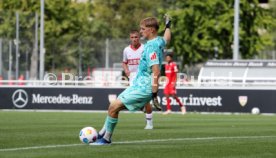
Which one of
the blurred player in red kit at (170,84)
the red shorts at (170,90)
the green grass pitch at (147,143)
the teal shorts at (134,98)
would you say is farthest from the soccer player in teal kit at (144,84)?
the red shorts at (170,90)

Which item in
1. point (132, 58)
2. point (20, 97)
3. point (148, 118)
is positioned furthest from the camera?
point (20, 97)

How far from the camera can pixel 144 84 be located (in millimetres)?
14977

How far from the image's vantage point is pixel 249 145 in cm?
1477

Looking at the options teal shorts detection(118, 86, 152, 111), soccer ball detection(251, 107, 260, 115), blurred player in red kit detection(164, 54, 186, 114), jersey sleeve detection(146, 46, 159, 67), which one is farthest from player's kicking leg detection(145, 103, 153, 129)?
soccer ball detection(251, 107, 260, 115)

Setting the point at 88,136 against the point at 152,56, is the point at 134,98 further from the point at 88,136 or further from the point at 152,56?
the point at 88,136

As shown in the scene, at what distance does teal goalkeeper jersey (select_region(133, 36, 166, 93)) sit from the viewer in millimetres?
14930

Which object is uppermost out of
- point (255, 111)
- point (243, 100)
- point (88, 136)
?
point (243, 100)

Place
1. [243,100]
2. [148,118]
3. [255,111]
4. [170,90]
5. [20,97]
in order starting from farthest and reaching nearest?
[20,97] → [243,100] → [255,111] → [170,90] → [148,118]

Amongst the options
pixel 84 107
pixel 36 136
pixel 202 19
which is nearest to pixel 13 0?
pixel 202 19

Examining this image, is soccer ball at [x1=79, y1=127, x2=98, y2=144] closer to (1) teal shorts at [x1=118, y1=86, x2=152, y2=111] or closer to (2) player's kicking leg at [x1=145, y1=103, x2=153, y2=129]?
(1) teal shorts at [x1=118, y1=86, x2=152, y2=111]

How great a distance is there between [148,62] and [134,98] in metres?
0.63

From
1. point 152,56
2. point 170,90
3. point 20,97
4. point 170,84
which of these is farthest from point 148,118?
point 20,97

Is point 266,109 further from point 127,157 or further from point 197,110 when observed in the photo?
point 127,157

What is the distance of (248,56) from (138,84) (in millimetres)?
42486
